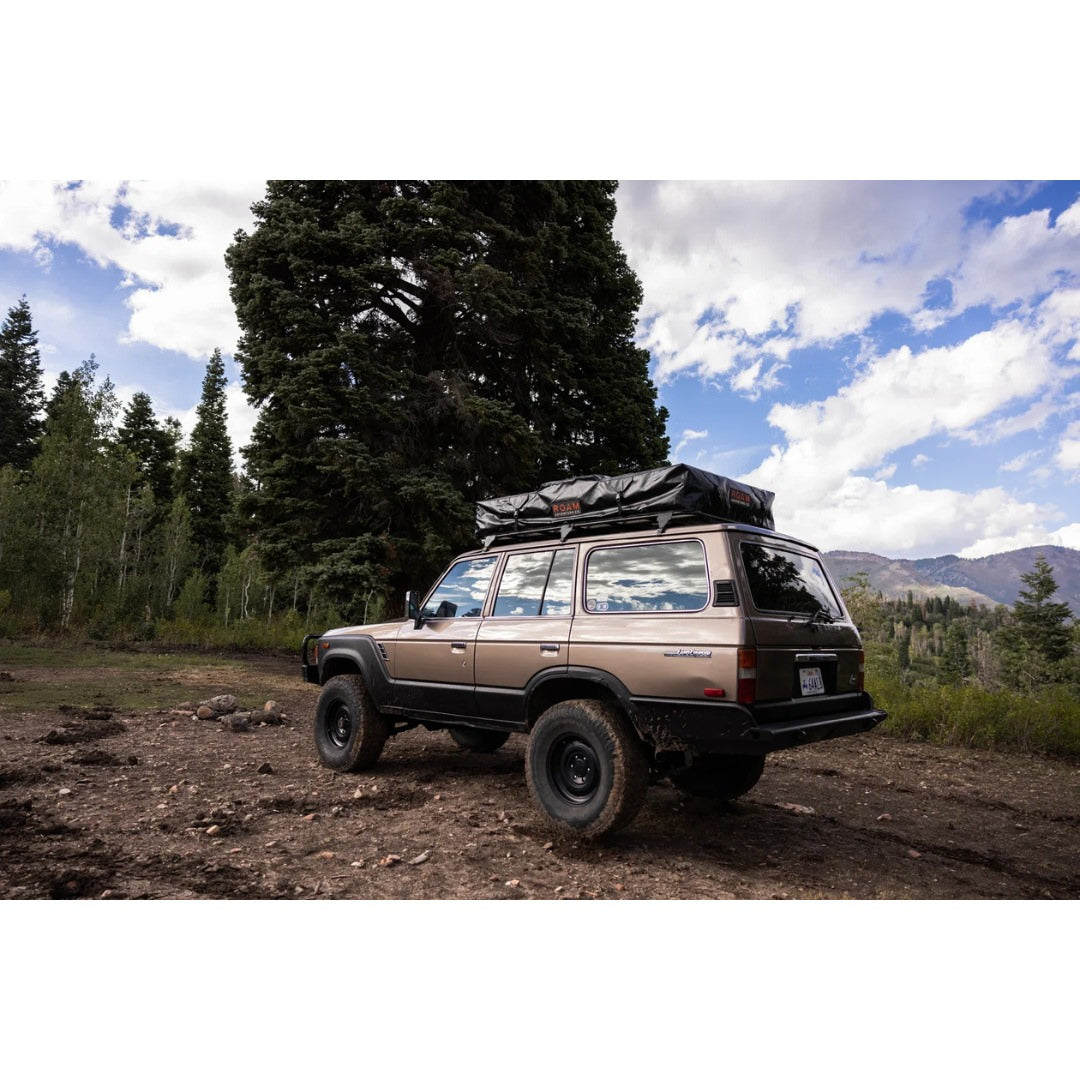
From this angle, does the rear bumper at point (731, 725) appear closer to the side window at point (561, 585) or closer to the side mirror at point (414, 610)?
the side window at point (561, 585)

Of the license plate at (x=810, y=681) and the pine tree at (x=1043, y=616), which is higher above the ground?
the pine tree at (x=1043, y=616)

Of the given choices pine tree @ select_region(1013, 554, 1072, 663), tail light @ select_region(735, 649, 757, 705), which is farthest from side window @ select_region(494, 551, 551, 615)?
Result: pine tree @ select_region(1013, 554, 1072, 663)


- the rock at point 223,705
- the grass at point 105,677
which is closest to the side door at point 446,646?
the rock at point 223,705

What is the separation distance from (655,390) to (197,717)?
13.0 m

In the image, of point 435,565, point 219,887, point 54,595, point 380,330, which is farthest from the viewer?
point 54,595

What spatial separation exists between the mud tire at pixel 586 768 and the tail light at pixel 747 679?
0.76 metres

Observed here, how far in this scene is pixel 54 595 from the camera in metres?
18.4

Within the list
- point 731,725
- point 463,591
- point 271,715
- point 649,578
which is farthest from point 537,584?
point 271,715

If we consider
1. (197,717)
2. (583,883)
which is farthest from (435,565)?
(583,883)

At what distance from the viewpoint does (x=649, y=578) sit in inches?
161

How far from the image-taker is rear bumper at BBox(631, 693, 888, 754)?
11.1 ft

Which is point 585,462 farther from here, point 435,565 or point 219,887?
point 219,887

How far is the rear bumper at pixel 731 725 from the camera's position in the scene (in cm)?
340

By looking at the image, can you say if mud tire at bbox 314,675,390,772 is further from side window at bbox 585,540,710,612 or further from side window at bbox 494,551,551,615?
side window at bbox 585,540,710,612
